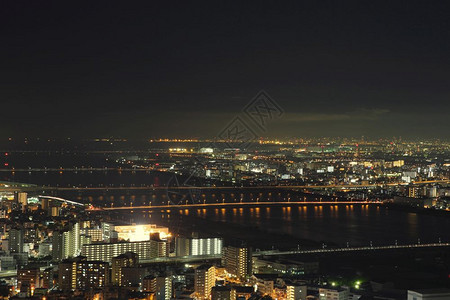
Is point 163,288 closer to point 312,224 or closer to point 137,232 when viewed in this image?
point 137,232

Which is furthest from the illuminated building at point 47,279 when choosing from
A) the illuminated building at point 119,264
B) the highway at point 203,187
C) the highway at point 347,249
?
the highway at point 203,187

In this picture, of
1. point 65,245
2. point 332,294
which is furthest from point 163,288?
point 65,245

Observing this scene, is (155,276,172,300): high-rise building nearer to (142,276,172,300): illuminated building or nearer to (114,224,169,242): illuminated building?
(142,276,172,300): illuminated building

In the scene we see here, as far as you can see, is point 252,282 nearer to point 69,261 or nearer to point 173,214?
point 69,261

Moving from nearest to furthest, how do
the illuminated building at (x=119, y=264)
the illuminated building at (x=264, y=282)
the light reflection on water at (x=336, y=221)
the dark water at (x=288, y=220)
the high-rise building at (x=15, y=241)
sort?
the illuminated building at (x=264, y=282) → the illuminated building at (x=119, y=264) → the high-rise building at (x=15, y=241) → the dark water at (x=288, y=220) → the light reflection on water at (x=336, y=221)

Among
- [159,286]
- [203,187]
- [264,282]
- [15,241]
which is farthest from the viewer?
[203,187]

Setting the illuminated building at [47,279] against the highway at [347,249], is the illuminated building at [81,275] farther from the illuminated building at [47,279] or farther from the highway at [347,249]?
the highway at [347,249]

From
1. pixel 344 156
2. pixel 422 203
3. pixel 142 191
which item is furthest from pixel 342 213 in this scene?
pixel 344 156
